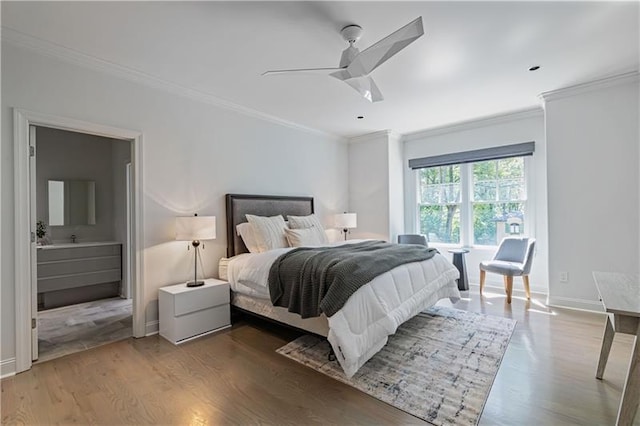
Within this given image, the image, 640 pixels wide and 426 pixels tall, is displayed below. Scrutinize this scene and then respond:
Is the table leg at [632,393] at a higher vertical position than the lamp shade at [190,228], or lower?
lower

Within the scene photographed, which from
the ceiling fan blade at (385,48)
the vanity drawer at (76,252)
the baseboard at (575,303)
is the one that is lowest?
the baseboard at (575,303)

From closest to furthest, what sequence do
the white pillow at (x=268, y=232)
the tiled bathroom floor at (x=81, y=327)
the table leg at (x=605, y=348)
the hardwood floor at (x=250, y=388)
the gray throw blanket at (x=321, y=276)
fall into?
the hardwood floor at (x=250, y=388), the table leg at (x=605, y=348), the gray throw blanket at (x=321, y=276), the tiled bathroom floor at (x=81, y=327), the white pillow at (x=268, y=232)

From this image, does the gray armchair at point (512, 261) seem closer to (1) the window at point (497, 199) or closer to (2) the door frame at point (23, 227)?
(1) the window at point (497, 199)

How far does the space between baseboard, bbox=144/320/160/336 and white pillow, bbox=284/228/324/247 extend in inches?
68.0

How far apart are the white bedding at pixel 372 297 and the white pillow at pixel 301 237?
668mm

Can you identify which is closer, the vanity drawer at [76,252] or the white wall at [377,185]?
the vanity drawer at [76,252]

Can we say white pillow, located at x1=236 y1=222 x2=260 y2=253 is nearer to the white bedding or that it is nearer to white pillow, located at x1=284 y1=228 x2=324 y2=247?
the white bedding

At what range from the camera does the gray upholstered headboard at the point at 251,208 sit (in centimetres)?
389

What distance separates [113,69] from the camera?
2.94m

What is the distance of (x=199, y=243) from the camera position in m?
3.50

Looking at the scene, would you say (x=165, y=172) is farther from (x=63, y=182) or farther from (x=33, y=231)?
(x=63, y=182)

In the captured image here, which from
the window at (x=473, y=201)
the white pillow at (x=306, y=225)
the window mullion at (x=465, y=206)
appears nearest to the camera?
the white pillow at (x=306, y=225)

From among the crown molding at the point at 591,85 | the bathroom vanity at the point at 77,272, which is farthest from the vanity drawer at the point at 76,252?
the crown molding at the point at 591,85

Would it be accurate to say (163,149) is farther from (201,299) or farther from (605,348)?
(605,348)
